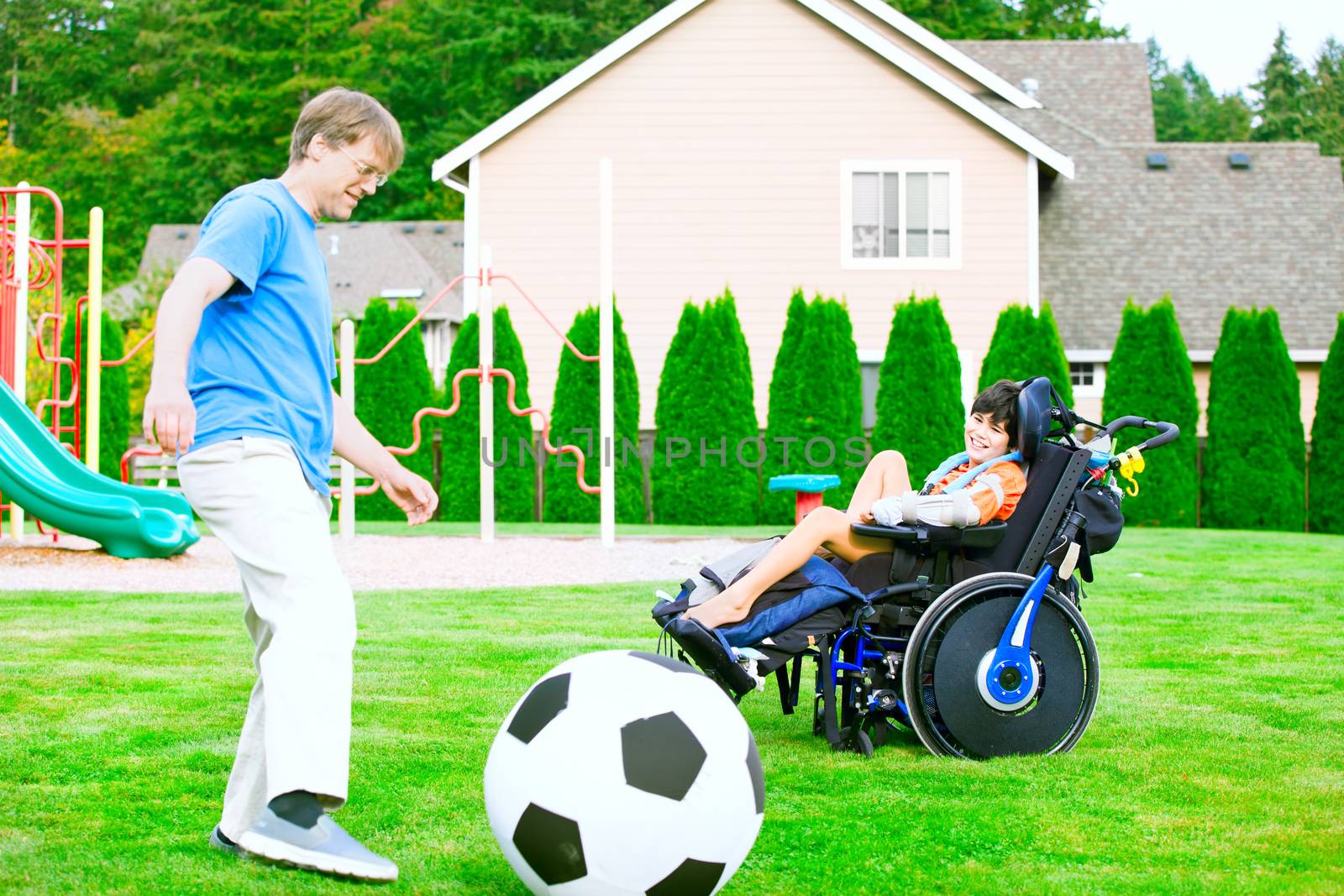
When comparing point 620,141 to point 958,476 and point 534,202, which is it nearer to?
point 534,202

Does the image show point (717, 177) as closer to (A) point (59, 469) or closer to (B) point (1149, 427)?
(A) point (59, 469)

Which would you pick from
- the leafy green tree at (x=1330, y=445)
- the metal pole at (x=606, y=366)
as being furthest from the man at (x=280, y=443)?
the leafy green tree at (x=1330, y=445)

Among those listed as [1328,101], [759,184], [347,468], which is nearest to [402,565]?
[347,468]

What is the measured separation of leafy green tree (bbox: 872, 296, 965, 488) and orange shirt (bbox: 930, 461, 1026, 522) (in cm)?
1385

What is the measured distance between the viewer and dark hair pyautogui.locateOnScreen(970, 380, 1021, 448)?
538 cm

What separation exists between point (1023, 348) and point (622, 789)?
16454 millimetres

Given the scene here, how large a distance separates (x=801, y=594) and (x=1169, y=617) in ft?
15.9

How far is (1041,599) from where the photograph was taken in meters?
4.98

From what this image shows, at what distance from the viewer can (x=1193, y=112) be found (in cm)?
7069

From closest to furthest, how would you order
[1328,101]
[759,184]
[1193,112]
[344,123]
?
[344,123] < [759,184] < [1328,101] < [1193,112]

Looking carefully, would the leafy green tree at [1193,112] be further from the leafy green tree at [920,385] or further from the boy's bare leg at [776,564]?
the boy's bare leg at [776,564]

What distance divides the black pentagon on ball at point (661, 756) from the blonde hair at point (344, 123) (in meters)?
1.50

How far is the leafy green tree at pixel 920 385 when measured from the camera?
19031 mm

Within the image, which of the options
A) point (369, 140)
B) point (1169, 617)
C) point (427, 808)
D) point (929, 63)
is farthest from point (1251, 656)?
point (929, 63)
